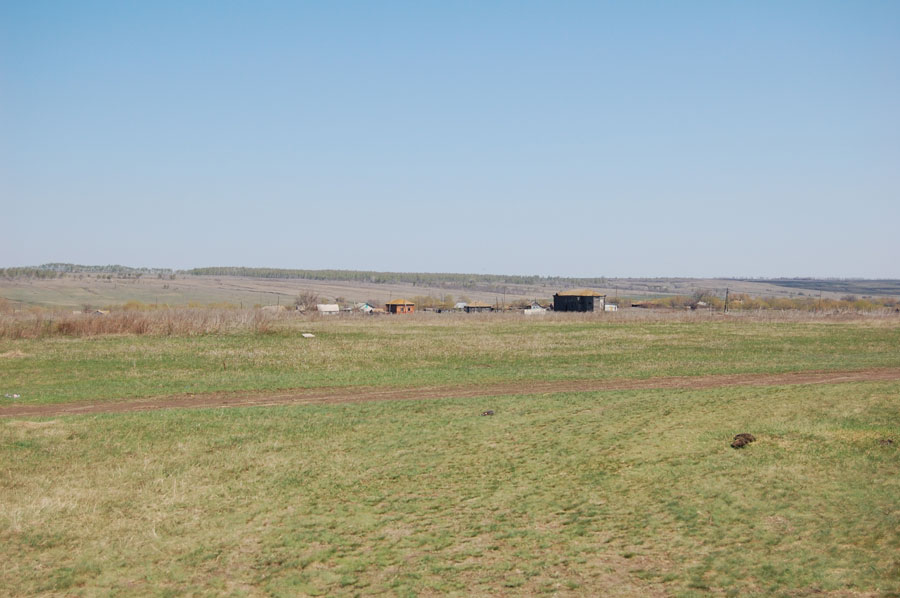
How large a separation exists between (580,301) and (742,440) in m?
86.2

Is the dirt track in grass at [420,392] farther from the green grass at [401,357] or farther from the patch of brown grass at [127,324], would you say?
the patch of brown grass at [127,324]

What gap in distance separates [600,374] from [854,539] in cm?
1795

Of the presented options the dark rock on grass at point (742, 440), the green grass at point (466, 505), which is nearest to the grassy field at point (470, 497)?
the green grass at point (466, 505)

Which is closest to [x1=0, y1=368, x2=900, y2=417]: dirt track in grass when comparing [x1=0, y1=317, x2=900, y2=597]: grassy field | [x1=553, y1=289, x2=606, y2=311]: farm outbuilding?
Result: [x1=0, y1=317, x2=900, y2=597]: grassy field

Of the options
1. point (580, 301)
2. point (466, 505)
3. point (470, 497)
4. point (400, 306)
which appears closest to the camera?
point (466, 505)

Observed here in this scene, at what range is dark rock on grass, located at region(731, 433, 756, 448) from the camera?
1289cm

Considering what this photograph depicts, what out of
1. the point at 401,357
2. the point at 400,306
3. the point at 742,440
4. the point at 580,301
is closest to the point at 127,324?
the point at 401,357

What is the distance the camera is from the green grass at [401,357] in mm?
25688

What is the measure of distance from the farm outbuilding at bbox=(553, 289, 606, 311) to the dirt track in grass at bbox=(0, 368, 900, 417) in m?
71.7

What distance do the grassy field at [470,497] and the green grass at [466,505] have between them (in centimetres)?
4

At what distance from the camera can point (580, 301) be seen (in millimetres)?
98312

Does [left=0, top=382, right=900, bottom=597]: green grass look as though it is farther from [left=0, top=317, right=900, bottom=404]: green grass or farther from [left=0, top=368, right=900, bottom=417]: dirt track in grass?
[left=0, top=317, right=900, bottom=404]: green grass

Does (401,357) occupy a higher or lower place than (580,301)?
lower

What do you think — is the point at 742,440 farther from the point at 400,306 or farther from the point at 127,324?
the point at 400,306
